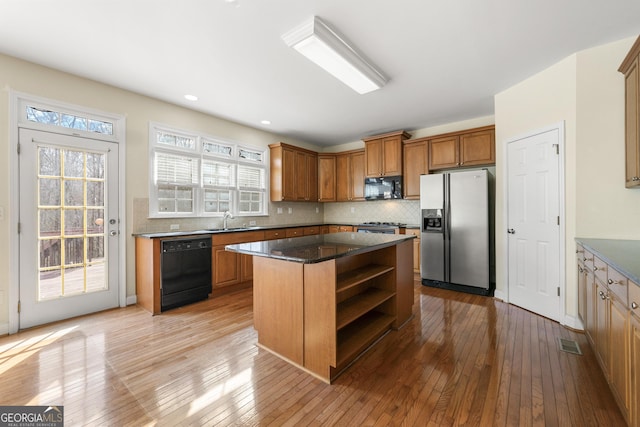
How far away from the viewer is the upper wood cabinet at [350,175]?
5.77 meters

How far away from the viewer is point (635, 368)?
1300 millimetres

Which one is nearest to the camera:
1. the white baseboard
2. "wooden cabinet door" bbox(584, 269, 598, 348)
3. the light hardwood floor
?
the light hardwood floor

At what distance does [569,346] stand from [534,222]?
4.42ft

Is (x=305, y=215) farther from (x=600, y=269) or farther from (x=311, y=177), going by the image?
(x=600, y=269)

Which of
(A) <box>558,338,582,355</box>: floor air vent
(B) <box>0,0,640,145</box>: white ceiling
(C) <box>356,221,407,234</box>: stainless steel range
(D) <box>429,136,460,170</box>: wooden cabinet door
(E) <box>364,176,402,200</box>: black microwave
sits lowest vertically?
(A) <box>558,338,582,355</box>: floor air vent

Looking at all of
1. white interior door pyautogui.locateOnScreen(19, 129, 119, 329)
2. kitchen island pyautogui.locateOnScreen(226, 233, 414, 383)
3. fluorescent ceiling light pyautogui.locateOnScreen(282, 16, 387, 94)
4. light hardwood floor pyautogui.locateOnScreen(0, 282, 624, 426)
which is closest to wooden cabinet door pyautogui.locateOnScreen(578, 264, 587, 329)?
light hardwood floor pyautogui.locateOnScreen(0, 282, 624, 426)

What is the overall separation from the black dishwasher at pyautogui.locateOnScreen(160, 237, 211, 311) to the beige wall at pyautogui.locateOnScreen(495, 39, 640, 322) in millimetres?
4261

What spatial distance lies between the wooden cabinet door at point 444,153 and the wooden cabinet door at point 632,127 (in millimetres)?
2145

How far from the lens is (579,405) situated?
5.36 feet

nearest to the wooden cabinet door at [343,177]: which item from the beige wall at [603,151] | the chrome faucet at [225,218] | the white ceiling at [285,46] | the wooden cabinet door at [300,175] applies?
the wooden cabinet door at [300,175]

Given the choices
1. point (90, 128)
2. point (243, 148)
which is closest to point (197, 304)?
point (90, 128)

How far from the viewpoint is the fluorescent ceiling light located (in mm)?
2211

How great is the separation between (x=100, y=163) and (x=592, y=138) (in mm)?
5384

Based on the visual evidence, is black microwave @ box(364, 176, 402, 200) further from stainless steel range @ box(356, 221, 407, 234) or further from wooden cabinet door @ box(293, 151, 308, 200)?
wooden cabinet door @ box(293, 151, 308, 200)
